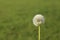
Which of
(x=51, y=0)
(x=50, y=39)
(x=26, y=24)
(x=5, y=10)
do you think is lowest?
(x=50, y=39)

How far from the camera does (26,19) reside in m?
1.47

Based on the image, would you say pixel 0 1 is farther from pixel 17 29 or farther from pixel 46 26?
pixel 46 26

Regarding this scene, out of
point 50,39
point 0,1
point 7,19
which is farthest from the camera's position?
point 0,1

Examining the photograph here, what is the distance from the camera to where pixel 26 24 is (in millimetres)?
1415

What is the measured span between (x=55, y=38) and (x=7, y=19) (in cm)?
49

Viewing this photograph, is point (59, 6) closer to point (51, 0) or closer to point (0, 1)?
point (51, 0)

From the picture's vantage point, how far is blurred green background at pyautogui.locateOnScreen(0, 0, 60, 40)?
1.30 meters

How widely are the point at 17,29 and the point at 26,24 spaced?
4.3 inches

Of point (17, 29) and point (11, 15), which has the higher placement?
point (11, 15)

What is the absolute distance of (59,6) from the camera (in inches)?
65.7

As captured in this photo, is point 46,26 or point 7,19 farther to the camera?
point 7,19

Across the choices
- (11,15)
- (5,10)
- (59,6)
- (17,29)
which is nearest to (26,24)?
(17,29)

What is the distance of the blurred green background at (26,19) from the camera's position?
1298 mm

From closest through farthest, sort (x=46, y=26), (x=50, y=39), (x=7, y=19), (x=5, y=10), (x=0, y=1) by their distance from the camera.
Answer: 1. (x=50, y=39)
2. (x=46, y=26)
3. (x=7, y=19)
4. (x=5, y=10)
5. (x=0, y=1)
